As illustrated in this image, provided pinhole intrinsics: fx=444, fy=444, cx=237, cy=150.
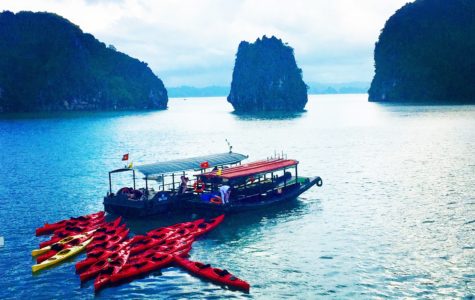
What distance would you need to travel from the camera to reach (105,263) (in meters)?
23.1

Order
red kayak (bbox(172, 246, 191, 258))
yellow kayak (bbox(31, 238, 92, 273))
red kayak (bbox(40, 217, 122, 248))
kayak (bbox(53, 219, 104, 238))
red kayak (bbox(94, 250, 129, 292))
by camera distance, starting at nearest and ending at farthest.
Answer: red kayak (bbox(94, 250, 129, 292)), yellow kayak (bbox(31, 238, 92, 273)), red kayak (bbox(172, 246, 191, 258)), red kayak (bbox(40, 217, 122, 248)), kayak (bbox(53, 219, 104, 238))

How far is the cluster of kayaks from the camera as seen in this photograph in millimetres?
21719

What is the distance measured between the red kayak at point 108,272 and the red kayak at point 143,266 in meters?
0.23

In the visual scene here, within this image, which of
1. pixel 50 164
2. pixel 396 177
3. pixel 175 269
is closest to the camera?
pixel 175 269

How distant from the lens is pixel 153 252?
2459 cm

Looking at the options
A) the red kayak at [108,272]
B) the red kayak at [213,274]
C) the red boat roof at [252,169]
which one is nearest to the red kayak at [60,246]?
the red kayak at [108,272]

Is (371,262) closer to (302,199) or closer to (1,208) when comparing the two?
(302,199)

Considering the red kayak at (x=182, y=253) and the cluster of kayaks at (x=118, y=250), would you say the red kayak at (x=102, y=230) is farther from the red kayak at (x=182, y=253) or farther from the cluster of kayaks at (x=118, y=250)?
the red kayak at (x=182, y=253)

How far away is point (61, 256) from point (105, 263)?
319cm

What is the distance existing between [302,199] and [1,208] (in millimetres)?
25468

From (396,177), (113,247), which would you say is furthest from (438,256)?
(396,177)

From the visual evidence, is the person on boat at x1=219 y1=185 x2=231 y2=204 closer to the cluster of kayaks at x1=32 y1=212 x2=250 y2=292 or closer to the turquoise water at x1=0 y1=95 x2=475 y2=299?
the turquoise water at x1=0 y1=95 x2=475 y2=299

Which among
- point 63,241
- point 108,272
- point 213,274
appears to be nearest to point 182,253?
point 213,274

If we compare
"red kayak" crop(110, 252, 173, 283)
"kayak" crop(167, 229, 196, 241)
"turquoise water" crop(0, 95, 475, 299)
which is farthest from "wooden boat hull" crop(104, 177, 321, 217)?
"red kayak" crop(110, 252, 173, 283)
